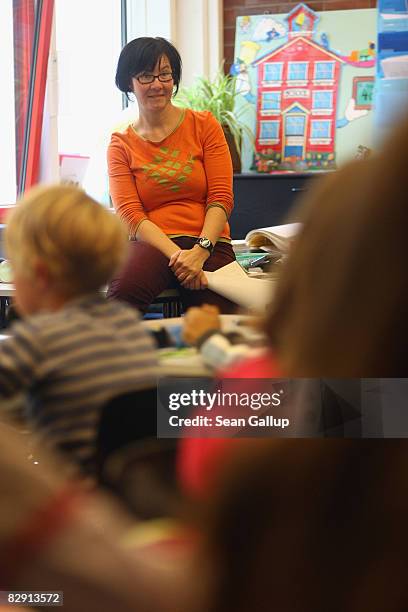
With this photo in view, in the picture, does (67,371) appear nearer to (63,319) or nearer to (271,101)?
(63,319)

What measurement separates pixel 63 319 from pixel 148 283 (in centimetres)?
12

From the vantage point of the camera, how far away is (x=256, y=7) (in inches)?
168

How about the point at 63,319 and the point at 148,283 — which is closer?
the point at 63,319

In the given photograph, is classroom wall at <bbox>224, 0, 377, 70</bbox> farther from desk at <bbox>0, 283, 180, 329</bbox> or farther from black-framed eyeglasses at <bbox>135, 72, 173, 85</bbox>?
desk at <bbox>0, 283, 180, 329</bbox>

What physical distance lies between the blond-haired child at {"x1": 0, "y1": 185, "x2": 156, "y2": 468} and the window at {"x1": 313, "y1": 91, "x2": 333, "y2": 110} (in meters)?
3.94

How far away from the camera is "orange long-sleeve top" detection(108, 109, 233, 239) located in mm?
993

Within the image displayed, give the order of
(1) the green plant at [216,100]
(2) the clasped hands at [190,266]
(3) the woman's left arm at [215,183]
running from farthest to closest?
(1) the green plant at [216,100], (3) the woman's left arm at [215,183], (2) the clasped hands at [190,266]

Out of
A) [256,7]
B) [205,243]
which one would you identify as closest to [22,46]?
[256,7]

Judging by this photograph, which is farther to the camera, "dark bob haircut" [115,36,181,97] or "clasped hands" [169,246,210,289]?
"dark bob haircut" [115,36,181,97]

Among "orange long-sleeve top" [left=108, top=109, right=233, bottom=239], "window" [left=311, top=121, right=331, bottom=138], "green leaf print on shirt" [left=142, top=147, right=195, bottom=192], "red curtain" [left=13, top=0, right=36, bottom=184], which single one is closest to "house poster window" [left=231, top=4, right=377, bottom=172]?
"window" [left=311, top=121, right=331, bottom=138]

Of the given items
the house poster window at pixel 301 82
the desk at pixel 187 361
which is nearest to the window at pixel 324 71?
the house poster window at pixel 301 82

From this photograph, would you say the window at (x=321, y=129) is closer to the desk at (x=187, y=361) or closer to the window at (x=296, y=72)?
the window at (x=296, y=72)

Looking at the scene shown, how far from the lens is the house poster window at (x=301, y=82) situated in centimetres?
415

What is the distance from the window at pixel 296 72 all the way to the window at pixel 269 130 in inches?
8.7
